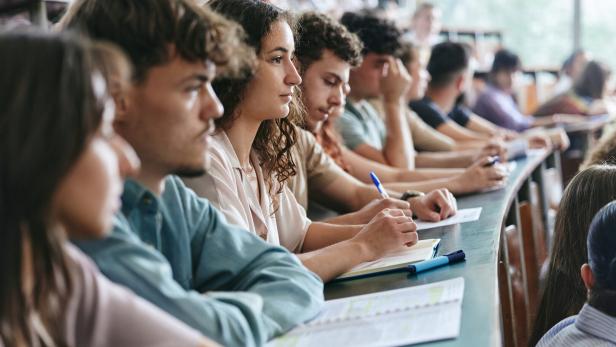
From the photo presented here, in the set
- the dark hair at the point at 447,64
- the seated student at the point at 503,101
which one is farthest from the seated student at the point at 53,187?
the seated student at the point at 503,101

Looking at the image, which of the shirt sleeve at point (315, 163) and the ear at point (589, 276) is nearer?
the ear at point (589, 276)

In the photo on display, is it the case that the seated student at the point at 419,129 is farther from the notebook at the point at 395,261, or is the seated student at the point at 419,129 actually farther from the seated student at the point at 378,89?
the notebook at the point at 395,261

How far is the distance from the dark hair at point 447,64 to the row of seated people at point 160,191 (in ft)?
9.24

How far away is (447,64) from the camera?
5.22 metres

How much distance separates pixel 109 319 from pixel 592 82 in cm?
710

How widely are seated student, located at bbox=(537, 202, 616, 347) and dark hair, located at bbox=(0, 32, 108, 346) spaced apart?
35.3 inches

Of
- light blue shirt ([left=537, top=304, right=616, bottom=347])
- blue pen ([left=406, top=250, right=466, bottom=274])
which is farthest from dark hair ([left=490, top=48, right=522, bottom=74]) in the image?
light blue shirt ([left=537, top=304, right=616, bottom=347])

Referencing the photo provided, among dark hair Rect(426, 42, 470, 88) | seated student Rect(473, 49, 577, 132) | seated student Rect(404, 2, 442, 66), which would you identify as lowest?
seated student Rect(473, 49, 577, 132)

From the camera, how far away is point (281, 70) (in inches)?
81.1

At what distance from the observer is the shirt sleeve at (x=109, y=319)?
100cm

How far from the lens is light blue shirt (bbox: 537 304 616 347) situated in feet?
4.83

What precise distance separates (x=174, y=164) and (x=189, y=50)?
17cm

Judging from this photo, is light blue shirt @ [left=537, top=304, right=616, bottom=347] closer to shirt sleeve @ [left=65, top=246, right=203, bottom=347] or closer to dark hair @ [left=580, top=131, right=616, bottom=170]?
shirt sleeve @ [left=65, top=246, right=203, bottom=347]

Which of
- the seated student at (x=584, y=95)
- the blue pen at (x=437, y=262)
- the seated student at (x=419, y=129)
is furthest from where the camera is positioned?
the seated student at (x=584, y=95)
